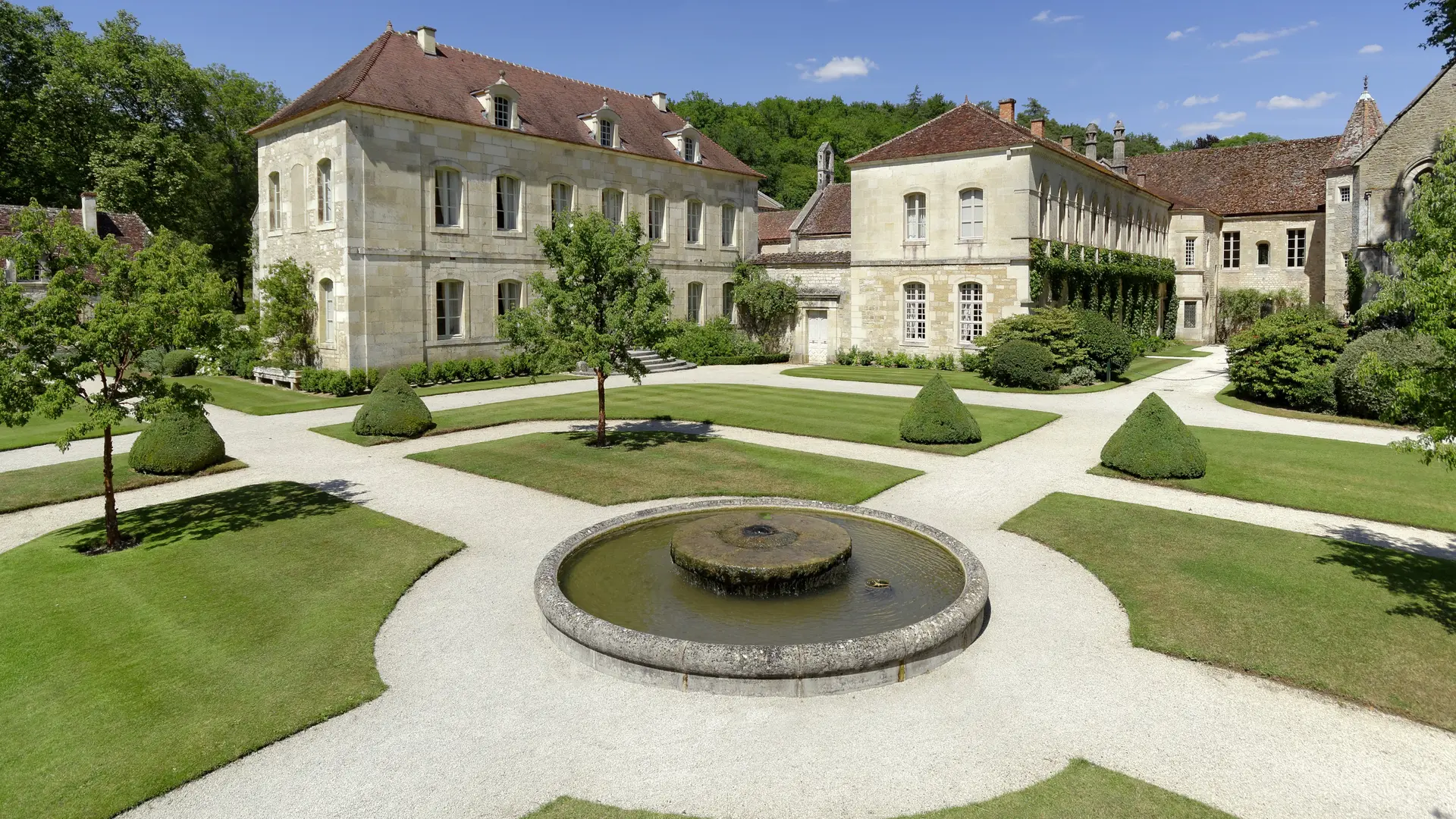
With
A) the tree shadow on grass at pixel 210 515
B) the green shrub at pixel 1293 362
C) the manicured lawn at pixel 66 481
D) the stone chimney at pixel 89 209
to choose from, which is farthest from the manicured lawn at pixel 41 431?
the green shrub at pixel 1293 362

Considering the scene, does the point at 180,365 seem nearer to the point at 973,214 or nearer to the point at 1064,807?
the point at 973,214

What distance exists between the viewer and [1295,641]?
293 inches

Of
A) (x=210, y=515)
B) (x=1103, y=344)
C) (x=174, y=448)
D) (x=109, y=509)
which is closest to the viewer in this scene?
(x=109, y=509)

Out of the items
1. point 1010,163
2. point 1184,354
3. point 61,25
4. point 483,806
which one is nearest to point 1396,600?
point 483,806

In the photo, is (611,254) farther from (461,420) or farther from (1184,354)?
(1184,354)

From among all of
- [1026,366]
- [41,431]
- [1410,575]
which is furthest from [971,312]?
[41,431]

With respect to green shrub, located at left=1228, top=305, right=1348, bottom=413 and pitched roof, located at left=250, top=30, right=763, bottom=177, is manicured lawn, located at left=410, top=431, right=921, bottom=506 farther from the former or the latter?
pitched roof, located at left=250, top=30, right=763, bottom=177

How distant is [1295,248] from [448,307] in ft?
137

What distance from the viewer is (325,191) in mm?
25703

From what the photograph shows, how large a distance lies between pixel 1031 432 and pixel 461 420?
42.8ft

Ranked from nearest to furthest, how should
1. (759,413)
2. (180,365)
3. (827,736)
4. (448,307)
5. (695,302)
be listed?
(827,736) < (759,413) < (448,307) < (180,365) < (695,302)

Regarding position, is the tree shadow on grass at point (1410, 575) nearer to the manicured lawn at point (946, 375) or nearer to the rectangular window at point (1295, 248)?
the manicured lawn at point (946, 375)

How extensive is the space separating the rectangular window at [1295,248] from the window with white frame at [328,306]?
4510 centimetres

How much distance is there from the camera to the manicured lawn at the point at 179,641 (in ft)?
18.9
